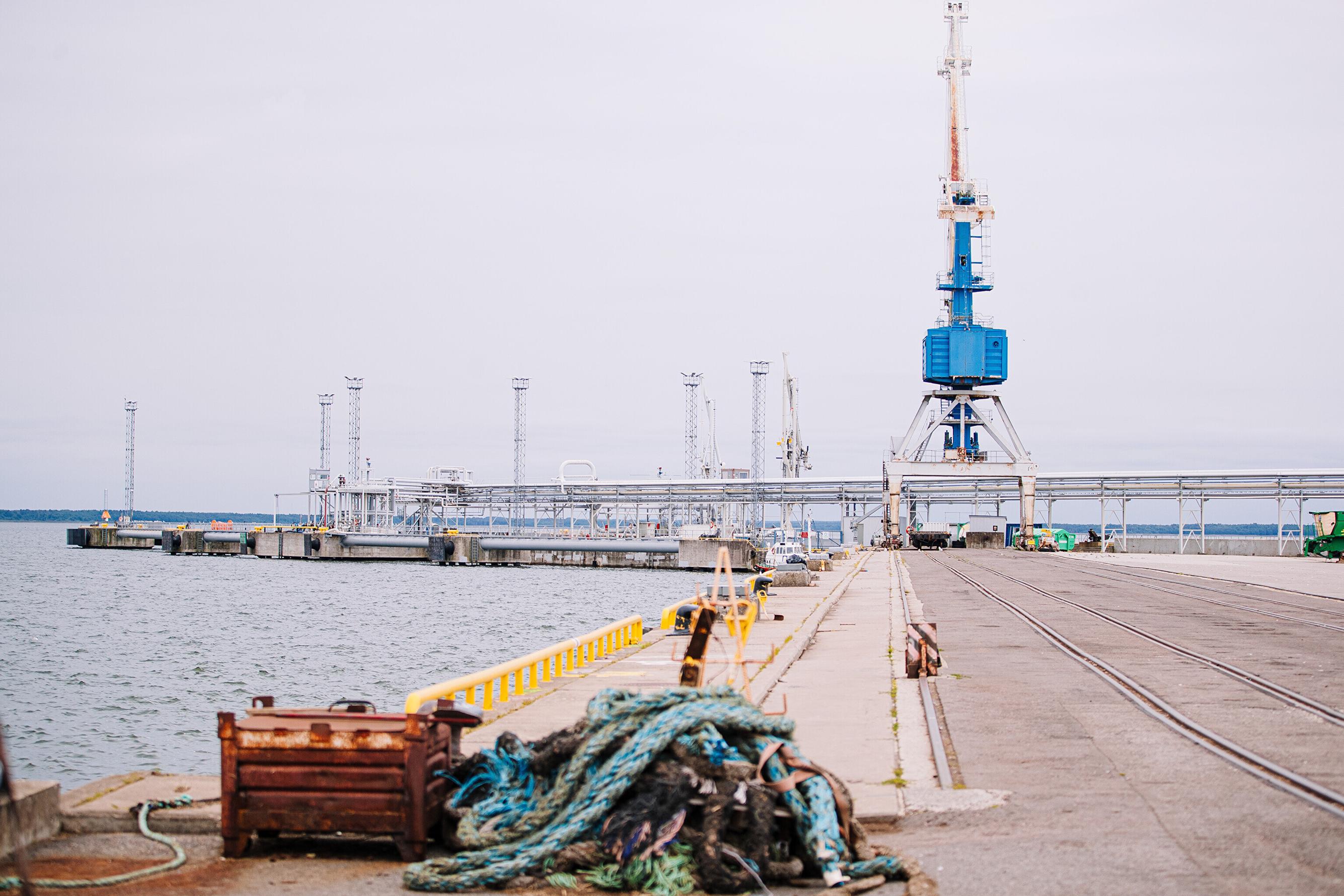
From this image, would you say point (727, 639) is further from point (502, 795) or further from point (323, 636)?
point (323, 636)

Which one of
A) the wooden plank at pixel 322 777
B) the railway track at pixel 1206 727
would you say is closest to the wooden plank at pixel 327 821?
the wooden plank at pixel 322 777

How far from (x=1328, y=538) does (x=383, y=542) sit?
267 feet

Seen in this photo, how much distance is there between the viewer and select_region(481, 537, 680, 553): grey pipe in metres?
104

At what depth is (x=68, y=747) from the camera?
74.9ft

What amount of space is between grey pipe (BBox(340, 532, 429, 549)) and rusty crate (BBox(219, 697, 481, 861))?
108943 mm

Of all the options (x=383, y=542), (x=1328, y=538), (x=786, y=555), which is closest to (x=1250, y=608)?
(x=786, y=555)

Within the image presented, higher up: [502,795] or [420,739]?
[420,739]

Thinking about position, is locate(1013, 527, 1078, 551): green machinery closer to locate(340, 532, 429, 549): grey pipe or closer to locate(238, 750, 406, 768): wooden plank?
locate(340, 532, 429, 549): grey pipe

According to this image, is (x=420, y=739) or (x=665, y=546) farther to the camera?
(x=665, y=546)

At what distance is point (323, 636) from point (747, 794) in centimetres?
3884

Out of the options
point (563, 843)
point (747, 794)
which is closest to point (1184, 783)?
point (747, 794)

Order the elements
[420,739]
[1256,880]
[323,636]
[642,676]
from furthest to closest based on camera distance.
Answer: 1. [323,636]
2. [642,676]
3. [420,739]
4. [1256,880]

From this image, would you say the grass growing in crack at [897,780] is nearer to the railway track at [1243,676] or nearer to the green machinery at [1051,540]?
the railway track at [1243,676]

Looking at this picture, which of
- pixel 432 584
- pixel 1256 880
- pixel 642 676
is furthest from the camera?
pixel 432 584
